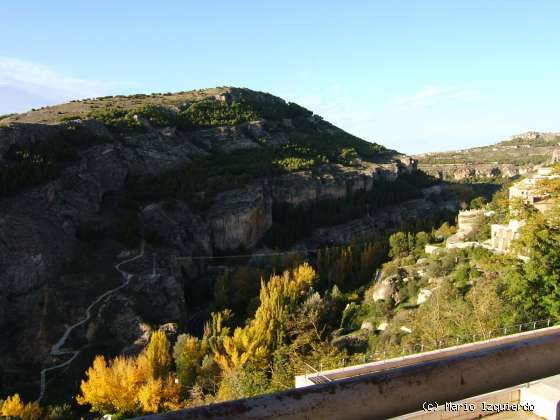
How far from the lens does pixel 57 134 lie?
44.6 meters

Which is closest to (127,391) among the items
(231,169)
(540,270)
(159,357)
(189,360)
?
(159,357)

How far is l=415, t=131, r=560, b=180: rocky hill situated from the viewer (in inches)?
3585

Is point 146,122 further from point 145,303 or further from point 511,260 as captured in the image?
point 511,260

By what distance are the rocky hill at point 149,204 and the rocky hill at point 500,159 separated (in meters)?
23.6

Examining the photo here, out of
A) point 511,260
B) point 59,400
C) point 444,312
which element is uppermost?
point 511,260

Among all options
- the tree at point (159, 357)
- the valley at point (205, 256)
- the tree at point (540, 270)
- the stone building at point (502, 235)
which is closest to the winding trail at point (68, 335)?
the valley at point (205, 256)

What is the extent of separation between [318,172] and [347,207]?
7061 mm

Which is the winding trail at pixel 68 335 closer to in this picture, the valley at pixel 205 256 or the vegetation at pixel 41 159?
the valley at pixel 205 256

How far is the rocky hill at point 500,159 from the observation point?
9106 centimetres

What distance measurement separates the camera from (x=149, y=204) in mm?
43312

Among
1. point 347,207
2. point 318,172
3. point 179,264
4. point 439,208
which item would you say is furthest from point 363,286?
point 439,208

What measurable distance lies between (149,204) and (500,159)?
296 feet

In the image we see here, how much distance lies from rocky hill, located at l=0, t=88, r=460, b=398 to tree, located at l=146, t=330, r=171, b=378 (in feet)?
13.0

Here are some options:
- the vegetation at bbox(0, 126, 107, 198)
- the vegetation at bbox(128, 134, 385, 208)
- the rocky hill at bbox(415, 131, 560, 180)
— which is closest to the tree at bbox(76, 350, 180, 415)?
the vegetation at bbox(0, 126, 107, 198)
